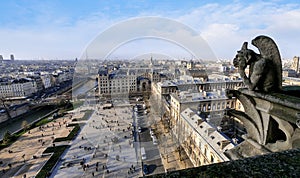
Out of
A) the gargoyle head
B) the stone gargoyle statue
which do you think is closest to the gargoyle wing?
the stone gargoyle statue

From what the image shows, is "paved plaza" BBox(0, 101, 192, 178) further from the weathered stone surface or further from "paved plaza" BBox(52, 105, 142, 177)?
the weathered stone surface

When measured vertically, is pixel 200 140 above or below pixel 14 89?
below

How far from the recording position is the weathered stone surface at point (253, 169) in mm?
617

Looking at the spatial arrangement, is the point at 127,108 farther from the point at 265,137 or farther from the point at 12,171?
the point at 265,137

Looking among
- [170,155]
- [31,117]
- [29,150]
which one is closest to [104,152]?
[170,155]

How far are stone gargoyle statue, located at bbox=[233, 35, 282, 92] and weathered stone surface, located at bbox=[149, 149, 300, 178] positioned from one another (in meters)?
0.75

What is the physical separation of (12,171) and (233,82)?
60.8 feet

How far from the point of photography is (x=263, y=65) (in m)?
1.33

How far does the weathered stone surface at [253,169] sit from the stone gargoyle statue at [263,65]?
0.75 meters

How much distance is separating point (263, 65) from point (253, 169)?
0.96 m

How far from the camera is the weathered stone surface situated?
0.62 metres

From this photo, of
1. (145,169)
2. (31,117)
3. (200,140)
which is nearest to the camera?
(200,140)

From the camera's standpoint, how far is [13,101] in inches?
941

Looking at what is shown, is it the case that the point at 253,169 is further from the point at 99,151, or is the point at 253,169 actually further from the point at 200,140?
the point at 99,151
